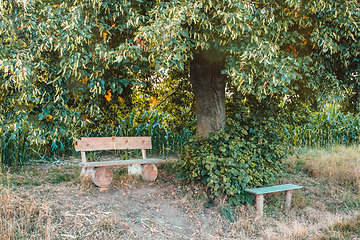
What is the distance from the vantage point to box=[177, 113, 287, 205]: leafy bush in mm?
5012

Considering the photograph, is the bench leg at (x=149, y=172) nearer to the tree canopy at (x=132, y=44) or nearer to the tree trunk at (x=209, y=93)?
the tree trunk at (x=209, y=93)

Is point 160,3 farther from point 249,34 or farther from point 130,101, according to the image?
point 130,101

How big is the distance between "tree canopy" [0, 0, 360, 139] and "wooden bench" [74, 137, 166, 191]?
946mm

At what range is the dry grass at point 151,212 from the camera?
12.6ft

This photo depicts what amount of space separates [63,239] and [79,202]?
89 cm

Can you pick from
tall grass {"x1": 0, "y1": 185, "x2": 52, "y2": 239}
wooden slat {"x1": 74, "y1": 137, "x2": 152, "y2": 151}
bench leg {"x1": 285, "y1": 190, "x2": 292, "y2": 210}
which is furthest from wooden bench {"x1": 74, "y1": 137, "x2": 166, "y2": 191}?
bench leg {"x1": 285, "y1": 190, "x2": 292, "y2": 210}

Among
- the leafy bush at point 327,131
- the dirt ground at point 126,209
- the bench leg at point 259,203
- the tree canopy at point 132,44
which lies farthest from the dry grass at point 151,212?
the leafy bush at point 327,131

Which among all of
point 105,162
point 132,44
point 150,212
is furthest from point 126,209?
point 132,44

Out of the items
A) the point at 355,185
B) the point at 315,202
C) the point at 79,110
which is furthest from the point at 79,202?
the point at 355,185

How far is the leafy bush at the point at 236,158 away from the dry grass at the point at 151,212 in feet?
0.89

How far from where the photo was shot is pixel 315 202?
223 inches

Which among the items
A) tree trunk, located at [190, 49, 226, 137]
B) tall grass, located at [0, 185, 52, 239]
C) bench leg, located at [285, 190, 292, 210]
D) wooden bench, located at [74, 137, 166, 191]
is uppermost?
tree trunk, located at [190, 49, 226, 137]

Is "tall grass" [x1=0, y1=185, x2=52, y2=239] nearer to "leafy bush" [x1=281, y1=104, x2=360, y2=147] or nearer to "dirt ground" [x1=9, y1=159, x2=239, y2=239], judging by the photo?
"dirt ground" [x1=9, y1=159, x2=239, y2=239]

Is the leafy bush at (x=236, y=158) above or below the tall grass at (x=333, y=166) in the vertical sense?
above
